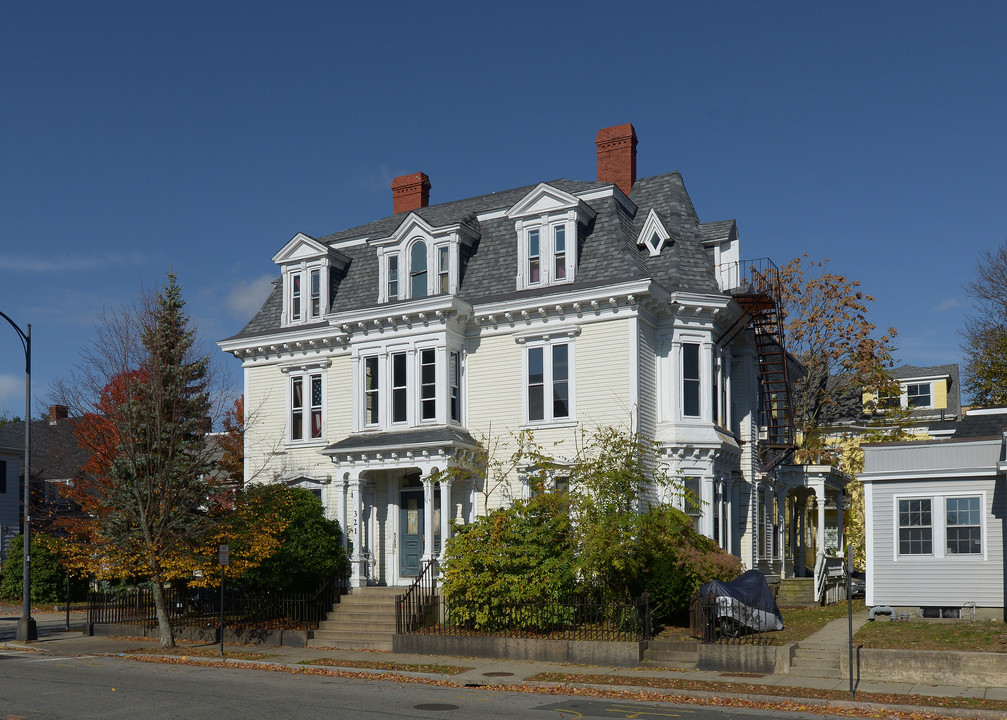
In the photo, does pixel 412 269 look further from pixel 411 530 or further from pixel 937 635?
pixel 937 635

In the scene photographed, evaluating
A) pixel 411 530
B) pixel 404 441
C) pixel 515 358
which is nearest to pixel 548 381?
pixel 515 358

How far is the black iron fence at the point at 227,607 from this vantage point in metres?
25.1

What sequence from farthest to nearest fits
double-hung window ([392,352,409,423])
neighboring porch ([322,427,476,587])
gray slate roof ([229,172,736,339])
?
double-hung window ([392,352,409,423]) < gray slate roof ([229,172,736,339]) < neighboring porch ([322,427,476,587])

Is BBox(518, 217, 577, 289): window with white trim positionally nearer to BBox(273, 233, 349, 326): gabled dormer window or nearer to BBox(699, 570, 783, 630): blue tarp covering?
BBox(273, 233, 349, 326): gabled dormer window

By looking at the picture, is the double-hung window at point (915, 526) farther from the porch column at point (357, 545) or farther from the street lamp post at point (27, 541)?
the street lamp post at point (27, 541)

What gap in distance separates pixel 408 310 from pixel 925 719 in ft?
56.3

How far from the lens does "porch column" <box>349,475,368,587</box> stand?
26781 millimetres

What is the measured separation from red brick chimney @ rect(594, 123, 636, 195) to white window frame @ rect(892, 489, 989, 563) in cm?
1319

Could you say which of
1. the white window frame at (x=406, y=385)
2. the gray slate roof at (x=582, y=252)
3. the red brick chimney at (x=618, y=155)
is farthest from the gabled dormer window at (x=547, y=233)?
the red brick chimney at (x=618, y=155)

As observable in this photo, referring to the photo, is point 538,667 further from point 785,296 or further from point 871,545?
point 785,296

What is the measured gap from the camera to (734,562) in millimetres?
22984

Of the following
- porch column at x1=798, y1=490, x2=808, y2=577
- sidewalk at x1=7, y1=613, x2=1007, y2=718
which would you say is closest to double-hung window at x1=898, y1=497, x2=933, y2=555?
sidewalk at x1=7, y1=613, x2=1007, y2=718

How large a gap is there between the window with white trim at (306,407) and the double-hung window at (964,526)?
18153mm

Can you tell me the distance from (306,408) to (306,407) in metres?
0.03
